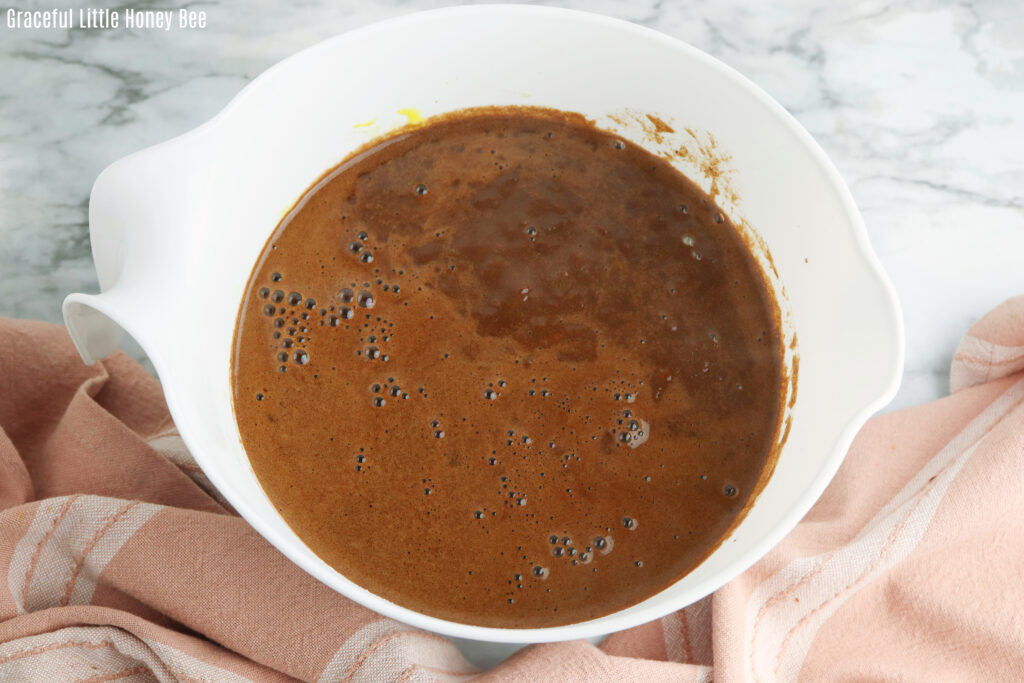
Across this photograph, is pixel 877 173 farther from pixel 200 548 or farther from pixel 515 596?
pixel 200 548

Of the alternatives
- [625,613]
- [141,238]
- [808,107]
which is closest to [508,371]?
[625,613]

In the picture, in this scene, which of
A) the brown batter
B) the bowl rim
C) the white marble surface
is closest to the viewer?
the bowl rim

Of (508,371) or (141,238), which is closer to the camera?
(141,238)

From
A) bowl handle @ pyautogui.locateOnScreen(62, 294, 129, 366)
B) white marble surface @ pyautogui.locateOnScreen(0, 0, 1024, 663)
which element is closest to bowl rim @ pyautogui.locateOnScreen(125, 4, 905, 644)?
bowl handle @ pyautogui.locateOnScreen(62, 294, 129, 366)

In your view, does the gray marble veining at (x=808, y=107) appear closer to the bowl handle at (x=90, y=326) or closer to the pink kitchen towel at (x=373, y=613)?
the pink kitchen towel at (x=373, y=613)

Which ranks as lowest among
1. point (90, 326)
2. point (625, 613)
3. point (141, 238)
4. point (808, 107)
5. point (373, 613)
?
point (373, 613)

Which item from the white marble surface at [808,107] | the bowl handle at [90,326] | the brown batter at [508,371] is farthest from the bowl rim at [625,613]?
the white marble surface at [808,107]

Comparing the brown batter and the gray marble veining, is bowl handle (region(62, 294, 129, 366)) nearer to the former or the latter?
the brown batter

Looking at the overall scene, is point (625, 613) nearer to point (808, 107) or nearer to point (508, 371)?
point (508, 371)
